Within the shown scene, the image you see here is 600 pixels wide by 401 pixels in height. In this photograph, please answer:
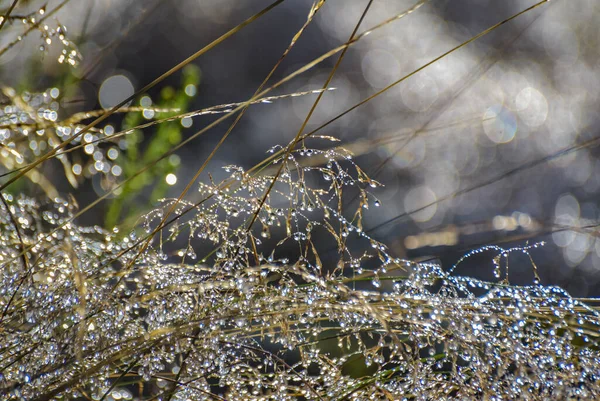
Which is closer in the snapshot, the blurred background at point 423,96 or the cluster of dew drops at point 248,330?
the cluster of dew drops at point 248,330

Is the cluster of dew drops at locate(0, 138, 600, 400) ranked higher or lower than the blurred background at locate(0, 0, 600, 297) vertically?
lower

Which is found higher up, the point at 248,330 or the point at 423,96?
the point at 423,96

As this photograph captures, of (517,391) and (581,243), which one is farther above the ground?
(581,243)

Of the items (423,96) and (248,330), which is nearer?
(248,330)

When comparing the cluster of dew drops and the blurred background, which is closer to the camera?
the cluster of dew drops

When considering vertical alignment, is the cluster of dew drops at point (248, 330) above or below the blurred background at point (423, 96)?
below

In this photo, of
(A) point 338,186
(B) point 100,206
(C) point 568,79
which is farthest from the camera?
(C) point 568,79

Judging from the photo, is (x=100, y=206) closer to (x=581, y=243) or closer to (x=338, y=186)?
(x=338, y=186)

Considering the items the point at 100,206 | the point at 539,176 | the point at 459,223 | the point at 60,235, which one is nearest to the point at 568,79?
the point at 539,176
